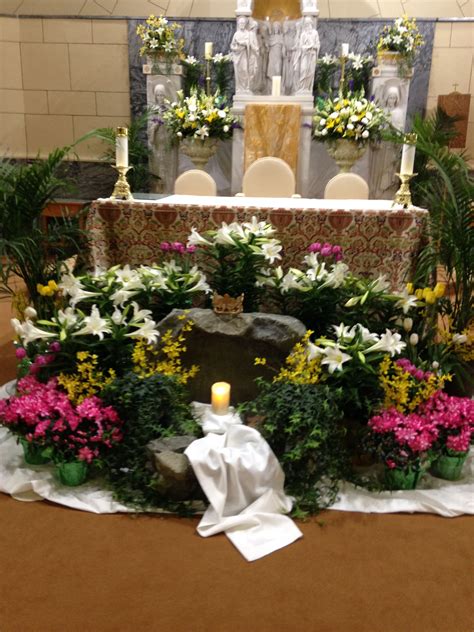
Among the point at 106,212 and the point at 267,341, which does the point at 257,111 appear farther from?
the point at 267,341

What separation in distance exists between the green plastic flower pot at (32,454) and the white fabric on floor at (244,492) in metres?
0.79

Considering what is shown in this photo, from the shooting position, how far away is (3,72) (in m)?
7.46

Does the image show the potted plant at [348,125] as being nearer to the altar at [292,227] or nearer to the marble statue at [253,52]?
the marble statue at [253,52]

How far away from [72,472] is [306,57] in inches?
223

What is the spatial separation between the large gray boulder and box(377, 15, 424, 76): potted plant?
485 centimetres

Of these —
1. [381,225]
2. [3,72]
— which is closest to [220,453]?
[381,225]

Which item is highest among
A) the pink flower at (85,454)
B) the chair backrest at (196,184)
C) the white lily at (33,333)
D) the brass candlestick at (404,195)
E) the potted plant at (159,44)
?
the potted plant at (159,44)

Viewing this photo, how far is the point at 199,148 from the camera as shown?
6.67 metres

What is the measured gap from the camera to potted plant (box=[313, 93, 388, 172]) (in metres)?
6.00

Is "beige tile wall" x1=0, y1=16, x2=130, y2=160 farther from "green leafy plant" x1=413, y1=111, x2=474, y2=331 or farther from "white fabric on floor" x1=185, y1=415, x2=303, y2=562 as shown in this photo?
"white fabric on floor" x1=185, y1=415, x2=303, y2=562

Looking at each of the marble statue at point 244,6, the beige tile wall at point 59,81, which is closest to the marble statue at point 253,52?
the marble statue at point 244,6

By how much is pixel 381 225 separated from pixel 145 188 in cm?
433

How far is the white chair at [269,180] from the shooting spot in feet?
17.0

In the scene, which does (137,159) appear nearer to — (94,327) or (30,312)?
(30,312)
